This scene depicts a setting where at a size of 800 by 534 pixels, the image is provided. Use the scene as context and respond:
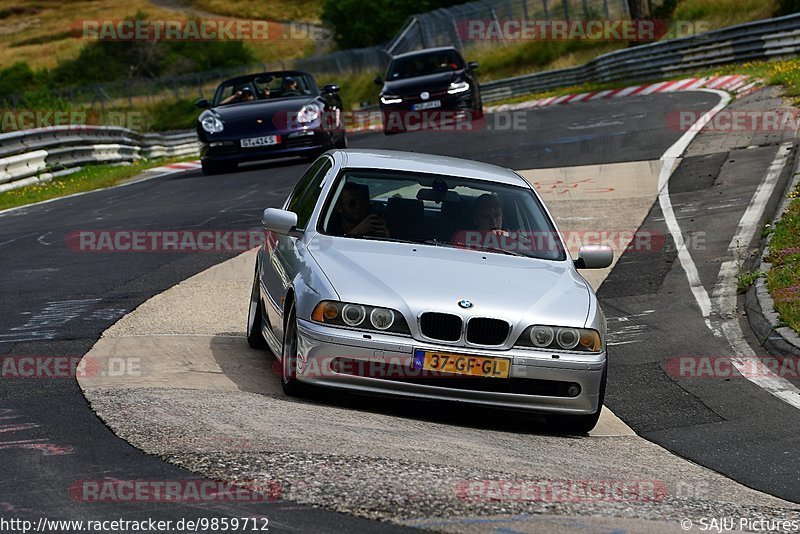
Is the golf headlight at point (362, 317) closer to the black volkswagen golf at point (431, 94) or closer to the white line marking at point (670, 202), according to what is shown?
the white line marking at point (670, 202)

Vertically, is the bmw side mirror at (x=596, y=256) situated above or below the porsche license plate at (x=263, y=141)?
above

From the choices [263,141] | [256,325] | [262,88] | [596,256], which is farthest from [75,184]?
[596,256]

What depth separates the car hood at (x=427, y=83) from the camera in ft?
89.1

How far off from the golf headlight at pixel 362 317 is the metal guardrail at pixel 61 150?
1574 centimetres

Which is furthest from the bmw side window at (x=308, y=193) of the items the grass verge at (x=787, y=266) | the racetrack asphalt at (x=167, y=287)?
the grass verge at (x=787, y=266)

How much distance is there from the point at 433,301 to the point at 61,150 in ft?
63.0

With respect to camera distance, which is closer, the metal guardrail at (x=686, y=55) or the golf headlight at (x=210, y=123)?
the golf headlight at (x=210, y=123)

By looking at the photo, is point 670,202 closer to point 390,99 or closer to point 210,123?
point 210,123

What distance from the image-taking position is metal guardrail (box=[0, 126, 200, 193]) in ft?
73.2

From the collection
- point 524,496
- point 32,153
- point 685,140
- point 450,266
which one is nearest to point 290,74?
point 32,153

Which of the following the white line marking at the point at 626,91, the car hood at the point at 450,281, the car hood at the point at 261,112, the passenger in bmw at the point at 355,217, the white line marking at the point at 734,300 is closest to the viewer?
the car hood at the point at 450,281

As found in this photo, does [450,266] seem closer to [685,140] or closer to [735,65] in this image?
[685,140]

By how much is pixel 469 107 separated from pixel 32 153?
8.91m

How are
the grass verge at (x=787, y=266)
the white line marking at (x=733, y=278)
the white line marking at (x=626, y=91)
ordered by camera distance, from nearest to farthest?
the white line marking at (x=733, y=278)
the grass verge at (x=787, y=266)
the white line marking at (x=626, y=91)
